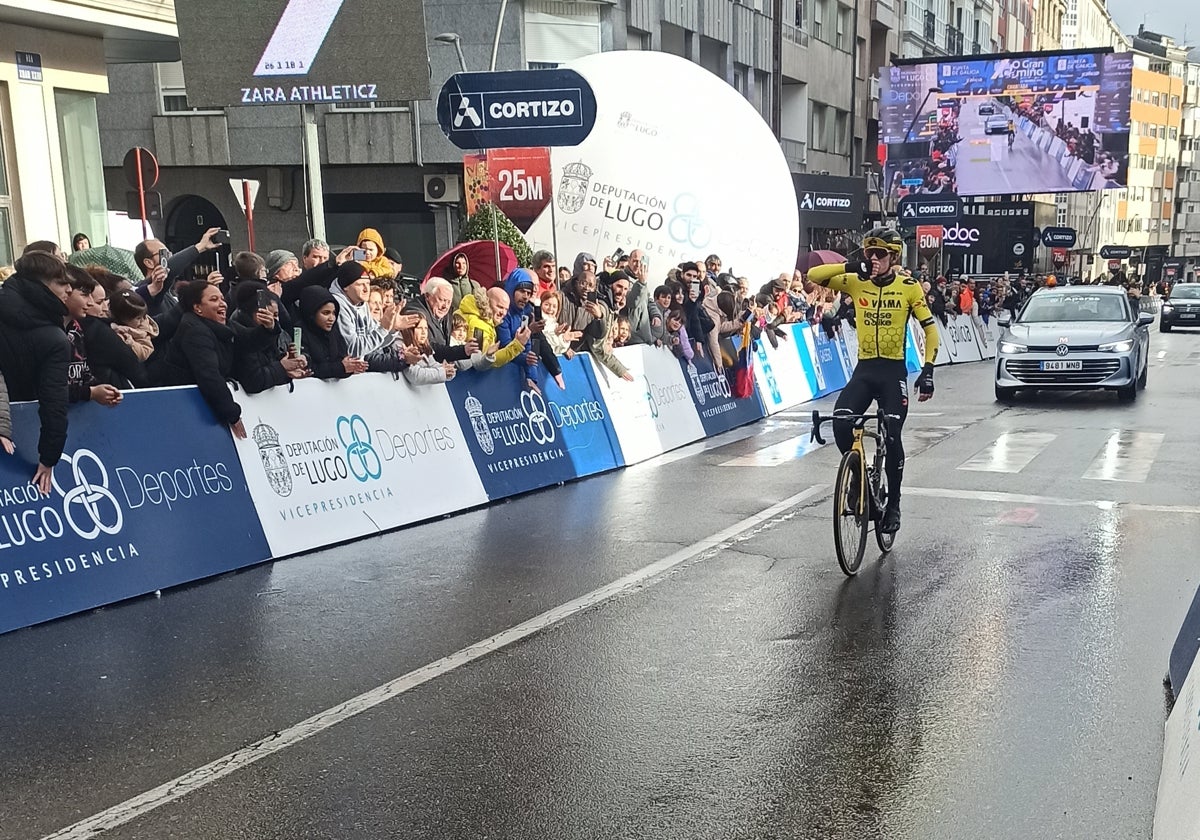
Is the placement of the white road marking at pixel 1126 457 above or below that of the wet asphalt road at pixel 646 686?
below

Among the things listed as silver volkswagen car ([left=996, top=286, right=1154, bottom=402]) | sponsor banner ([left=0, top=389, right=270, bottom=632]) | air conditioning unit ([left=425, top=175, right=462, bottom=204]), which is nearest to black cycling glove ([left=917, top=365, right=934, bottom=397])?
sponsor banner ([left=0, top=389, right=270, bottom=632])

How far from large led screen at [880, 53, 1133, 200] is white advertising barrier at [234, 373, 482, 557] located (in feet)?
112

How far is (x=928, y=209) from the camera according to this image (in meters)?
32.8

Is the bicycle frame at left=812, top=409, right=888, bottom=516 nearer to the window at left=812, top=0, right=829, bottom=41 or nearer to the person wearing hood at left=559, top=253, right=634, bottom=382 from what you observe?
the person wearing hood at left=559, top=253, right=634, bottom=382

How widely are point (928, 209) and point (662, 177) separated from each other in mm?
15860

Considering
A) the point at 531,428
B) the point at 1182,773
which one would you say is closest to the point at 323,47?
the point at 531,428

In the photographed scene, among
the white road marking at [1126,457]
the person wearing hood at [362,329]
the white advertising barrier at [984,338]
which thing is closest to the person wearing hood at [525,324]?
the person wearing hood at [362,329]

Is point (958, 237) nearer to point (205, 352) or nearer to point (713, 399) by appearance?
point (713, 399)

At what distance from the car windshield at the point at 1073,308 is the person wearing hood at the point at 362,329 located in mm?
12098

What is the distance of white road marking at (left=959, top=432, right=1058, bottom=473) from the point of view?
1157 centimetres

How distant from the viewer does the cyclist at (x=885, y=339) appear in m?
8.04

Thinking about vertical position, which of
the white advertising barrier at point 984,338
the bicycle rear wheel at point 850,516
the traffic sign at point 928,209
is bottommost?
the white advertising barrier at point 984,338

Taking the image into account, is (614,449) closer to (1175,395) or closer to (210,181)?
(1175,395)

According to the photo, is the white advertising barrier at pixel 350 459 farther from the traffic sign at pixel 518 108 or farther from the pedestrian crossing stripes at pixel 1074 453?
the pedestrian crossing stripes at pixel 1074 453
